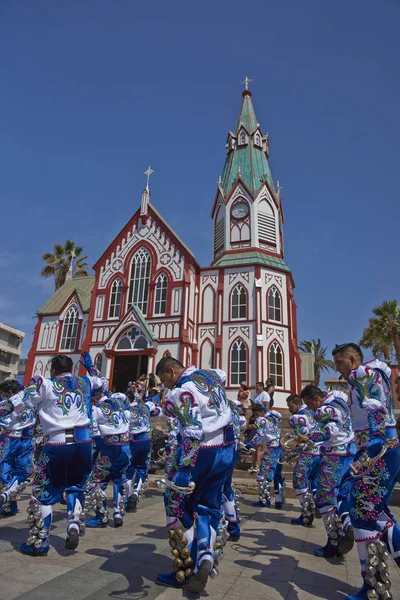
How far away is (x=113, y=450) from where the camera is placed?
21.5 feet

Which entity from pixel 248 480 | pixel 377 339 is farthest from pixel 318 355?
pixel 248 480

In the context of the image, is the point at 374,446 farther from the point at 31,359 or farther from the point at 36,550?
the point at 31,359

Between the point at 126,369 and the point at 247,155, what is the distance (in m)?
19.0

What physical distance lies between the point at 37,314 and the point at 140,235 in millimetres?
9638

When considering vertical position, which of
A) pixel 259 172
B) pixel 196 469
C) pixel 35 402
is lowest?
pixel 196 469

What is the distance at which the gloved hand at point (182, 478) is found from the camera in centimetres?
358

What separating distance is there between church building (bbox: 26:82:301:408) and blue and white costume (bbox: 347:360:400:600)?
19765 millimetres

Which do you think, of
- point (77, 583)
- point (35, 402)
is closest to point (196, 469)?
point (77, 583)

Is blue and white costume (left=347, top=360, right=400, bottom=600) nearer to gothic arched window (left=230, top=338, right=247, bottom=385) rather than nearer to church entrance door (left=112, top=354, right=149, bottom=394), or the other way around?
gothic arched window (left=230, top=338, right=247, bottom=385)

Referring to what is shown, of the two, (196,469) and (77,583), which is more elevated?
(196,469)

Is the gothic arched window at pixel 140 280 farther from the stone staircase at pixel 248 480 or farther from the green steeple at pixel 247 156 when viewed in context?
the stone staircase at pixel 248 480

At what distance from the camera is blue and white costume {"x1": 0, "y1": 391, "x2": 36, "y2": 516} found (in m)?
6.96

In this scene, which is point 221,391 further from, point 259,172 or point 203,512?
point 259,172

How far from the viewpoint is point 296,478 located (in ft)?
22.8
